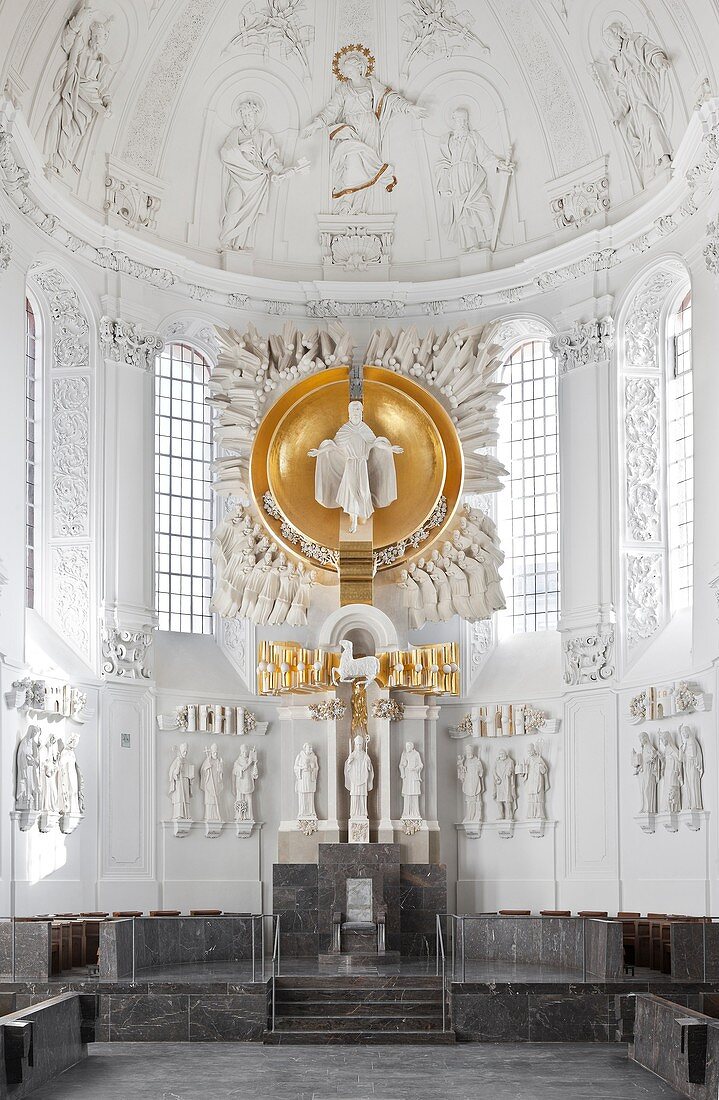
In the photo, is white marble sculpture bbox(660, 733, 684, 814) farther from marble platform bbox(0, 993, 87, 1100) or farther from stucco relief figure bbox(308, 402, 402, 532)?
marble platform bbox(0, 993, 87, 1100)

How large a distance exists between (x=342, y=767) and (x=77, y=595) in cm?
583

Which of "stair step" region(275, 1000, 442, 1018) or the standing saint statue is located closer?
"stair step" region(275, 1000, 442, 1018)

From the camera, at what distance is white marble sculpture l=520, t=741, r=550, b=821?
27078 mm

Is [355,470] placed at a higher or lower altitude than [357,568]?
higher

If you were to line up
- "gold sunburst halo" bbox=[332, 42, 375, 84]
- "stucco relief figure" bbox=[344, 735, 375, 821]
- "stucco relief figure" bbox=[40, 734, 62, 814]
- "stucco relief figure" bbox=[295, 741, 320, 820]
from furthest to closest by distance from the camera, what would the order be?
1. "gold sunburst halo" bbox=[332, 42, 375, 84]
2. "stucco relief figure" bbox=[295, 741, 320, 820]
3. "stucco relief figure" bbox=[344, 735, 375, 821]
4. "stucco relief figure" bbox=[40, 734, 62, 814]

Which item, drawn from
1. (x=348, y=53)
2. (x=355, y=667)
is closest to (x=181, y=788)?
(x=355, y=667)

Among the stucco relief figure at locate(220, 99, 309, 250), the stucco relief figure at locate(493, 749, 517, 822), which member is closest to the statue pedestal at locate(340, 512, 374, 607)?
the stucco relief figure at locate(493, 749, 517, 822)

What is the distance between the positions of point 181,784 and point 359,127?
1360 cm

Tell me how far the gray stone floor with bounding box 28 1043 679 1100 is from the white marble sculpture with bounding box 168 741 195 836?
9.05 meters

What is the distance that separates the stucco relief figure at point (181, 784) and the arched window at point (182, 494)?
2868 mm

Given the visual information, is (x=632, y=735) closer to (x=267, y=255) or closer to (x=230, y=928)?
(x=230, y=928)

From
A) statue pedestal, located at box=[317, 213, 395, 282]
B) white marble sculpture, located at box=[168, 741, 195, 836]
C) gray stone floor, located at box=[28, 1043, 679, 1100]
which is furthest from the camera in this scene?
statue pedestal, located at box=[317, 213, 395, 282]

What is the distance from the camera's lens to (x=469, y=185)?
2936 cm

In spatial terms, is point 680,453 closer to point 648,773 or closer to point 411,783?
point 648,773
